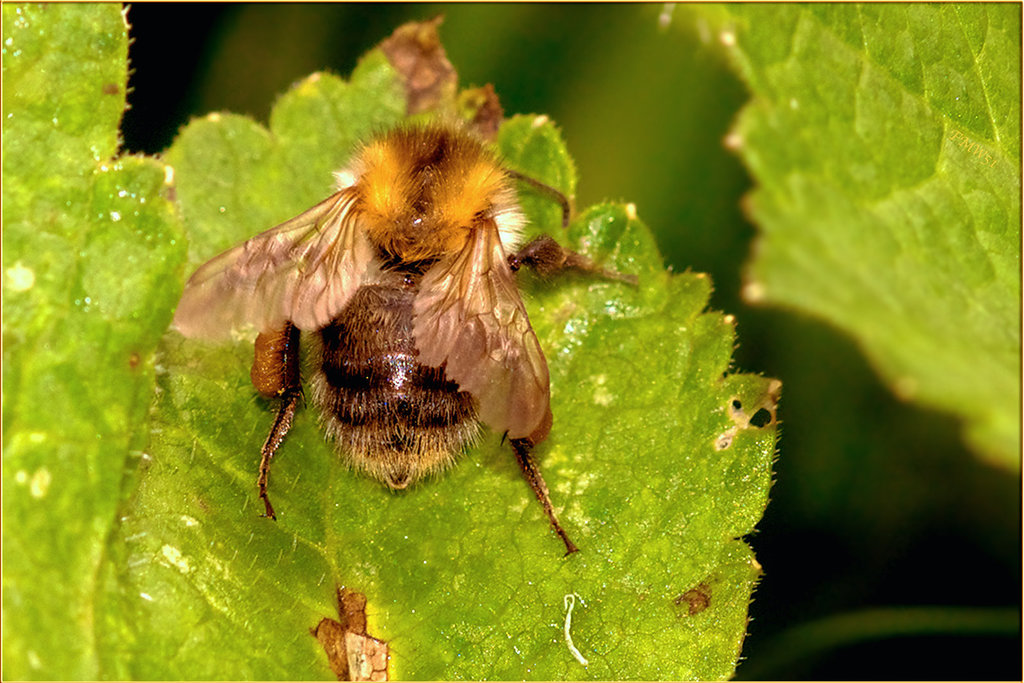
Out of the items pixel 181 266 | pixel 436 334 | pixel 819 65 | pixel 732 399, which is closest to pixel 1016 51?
pixel 819 65

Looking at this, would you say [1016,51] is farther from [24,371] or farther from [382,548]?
[24,371]

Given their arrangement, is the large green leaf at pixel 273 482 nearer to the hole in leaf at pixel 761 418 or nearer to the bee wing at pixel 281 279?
the hole in leaf at pixel 761 418

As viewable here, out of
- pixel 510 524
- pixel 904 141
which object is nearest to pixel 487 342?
pixel 510 524

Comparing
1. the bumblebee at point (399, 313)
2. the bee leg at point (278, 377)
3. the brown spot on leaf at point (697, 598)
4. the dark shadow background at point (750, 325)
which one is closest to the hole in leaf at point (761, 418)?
the brown spot on leaf at point (697, 598)

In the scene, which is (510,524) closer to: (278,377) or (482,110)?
(278,377)

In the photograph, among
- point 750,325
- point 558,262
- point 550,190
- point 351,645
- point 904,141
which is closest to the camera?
point 351,645
